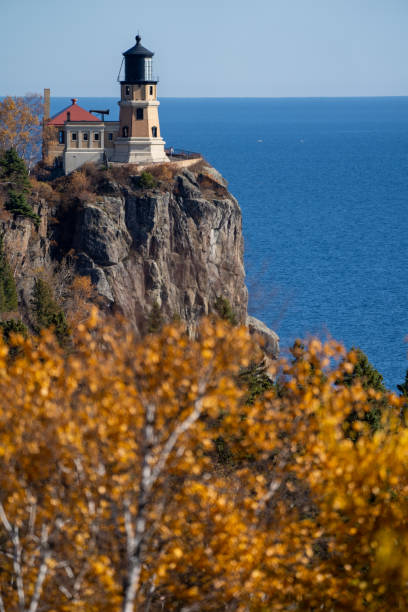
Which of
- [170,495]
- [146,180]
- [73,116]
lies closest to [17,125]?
[73,116]

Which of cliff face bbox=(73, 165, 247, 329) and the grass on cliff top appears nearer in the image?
cliff face bbox=(73, 165, 247, 329)

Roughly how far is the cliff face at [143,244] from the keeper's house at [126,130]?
461cm

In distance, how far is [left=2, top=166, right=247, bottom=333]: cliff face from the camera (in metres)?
74.9

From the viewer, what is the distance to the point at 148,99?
8338 centimetres

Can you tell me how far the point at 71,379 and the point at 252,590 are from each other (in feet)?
18.3

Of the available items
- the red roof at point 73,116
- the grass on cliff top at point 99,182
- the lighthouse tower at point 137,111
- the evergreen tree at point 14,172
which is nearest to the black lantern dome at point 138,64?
the lighthouse tower at point 137,111

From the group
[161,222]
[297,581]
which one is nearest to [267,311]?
[161,222]

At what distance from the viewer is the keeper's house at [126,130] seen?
3236 inches

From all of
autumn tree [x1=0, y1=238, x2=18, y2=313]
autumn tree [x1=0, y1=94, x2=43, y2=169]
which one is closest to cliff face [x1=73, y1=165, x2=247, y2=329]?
autumn tree [x1=0, y1=238, x2=18, y2=313]

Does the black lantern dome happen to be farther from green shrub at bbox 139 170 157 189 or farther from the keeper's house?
green shrub at bbox 139 170 157 189

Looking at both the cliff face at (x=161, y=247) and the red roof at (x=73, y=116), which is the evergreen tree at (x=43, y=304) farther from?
the red roof at (x=73, y=116)

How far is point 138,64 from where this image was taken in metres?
82.4

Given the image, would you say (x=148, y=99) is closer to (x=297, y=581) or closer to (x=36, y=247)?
(x=36, y=247)

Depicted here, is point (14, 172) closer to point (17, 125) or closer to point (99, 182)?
point (99, 182)
